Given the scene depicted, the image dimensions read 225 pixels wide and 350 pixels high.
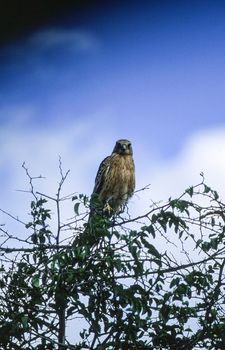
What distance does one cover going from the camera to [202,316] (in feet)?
10.9

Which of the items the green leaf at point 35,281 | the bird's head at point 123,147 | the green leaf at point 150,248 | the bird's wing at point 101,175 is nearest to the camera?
the green leaf at point 35,281

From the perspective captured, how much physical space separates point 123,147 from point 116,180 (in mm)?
485

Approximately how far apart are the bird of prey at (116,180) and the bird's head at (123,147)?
19 millimetres

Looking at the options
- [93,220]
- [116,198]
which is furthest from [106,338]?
[116,198]

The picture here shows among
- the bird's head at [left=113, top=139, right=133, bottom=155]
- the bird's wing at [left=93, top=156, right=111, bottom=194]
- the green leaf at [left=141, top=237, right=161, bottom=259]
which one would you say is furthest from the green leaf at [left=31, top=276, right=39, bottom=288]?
the bird's head at [left=113, top=139, right=133, bottom=155]

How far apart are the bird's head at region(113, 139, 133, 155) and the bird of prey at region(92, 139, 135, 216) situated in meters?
0.02

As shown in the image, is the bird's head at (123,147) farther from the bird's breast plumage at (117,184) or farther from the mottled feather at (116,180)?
the bird's breast plumage at (117,184)

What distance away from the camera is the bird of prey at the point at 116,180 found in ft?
20.6

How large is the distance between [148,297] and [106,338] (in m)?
0.31

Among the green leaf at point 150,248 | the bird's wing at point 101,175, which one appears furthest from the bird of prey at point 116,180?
the green leaf at point 150,248

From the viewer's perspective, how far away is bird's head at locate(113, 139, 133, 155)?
21.9 ft

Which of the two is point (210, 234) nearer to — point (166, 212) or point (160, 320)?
point (166, 212)

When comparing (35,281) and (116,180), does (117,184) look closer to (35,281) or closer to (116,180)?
(116,180)

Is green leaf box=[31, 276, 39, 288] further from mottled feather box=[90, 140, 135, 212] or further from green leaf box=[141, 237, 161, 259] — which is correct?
mottled feather box=[90, 140, 135, 212]
